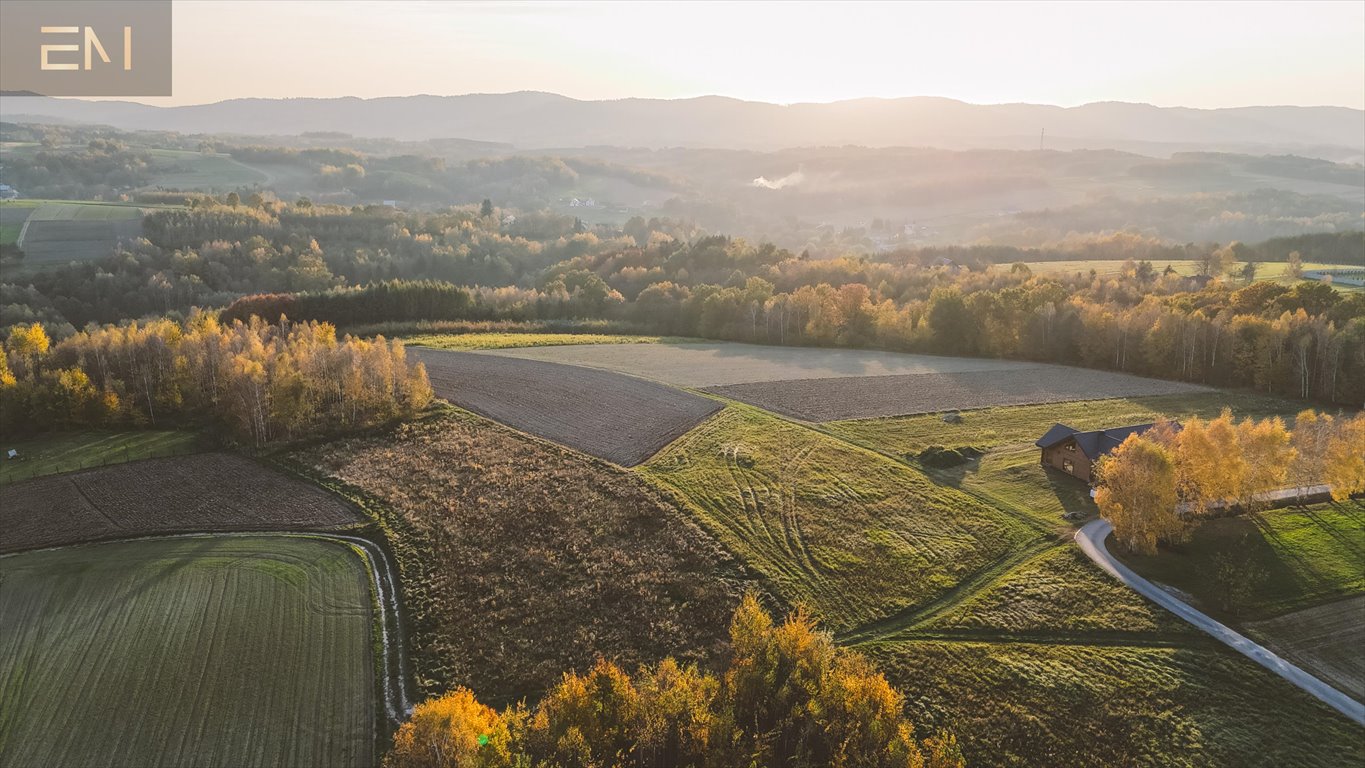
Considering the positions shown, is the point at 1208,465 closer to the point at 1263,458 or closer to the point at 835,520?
the point at 1263,458

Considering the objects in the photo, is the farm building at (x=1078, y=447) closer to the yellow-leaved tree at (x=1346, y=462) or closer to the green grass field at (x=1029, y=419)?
the green grass field at (x=1029, y=419)

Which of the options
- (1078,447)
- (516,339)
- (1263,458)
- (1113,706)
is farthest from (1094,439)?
(516,339)

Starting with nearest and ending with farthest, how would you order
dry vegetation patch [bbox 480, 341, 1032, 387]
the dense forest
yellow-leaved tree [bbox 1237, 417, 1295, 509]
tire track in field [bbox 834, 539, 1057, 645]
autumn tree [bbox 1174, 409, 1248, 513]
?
1. tire track in field [bbox 834, 539, 1057, 645]
2. autumn tree [bbox 1174, 409, 1248, 513]
3. yellow-leaved tree [bbox 1237, 417, 1295, 509]
4. the dense forest
5. dry vegetation patch [bbox 480, 341, 1032, 387]

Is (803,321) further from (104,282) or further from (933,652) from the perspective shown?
(104,282)

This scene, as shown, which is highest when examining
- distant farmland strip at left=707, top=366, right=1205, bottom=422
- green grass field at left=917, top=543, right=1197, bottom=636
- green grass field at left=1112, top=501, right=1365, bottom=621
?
distant farmland strip at left=707, top=366, right=1205, bottom=422

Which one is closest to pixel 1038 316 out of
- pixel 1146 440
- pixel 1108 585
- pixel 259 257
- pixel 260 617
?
pixel 1146 440

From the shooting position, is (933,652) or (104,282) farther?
(104,282)

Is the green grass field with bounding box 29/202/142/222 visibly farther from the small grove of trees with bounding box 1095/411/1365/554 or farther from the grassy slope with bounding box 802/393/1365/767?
the small grove of trees with bounding box 1095/411/1365/554

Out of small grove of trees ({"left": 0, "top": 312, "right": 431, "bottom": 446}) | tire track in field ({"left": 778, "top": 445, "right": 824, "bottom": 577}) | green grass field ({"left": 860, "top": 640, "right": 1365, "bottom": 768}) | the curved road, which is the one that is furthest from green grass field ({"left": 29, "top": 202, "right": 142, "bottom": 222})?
the curved road
